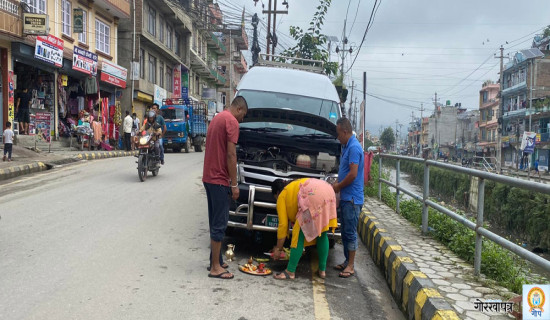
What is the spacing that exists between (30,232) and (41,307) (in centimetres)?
262

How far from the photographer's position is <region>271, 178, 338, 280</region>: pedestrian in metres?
4.38

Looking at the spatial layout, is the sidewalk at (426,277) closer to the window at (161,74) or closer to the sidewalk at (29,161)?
the sidewalk at (29,161)

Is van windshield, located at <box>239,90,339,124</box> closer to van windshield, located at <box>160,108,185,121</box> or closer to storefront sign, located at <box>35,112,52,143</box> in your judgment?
storefront sign, located at <box>35,112,52,143</box>

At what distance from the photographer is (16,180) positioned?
10461 mm

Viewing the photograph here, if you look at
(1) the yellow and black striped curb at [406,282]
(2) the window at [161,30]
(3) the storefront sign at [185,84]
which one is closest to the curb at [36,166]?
(1) the yellow and black striped curb at [406,282]

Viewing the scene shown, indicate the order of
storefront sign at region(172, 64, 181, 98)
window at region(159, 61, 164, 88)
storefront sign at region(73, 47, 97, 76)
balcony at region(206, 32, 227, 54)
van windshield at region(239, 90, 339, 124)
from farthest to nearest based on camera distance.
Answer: balcony at region(206, 32, 227, 54)
storefront sign at region(172, 64, 181, 98)
window at region(159, 61, 164, 88)
storefront sign at region(73, 47, 97, 76)
van windshield at region(239, 90, 339, 124)

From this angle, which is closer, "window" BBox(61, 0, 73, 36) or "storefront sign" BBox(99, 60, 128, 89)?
"window" BBox(61, 0, 73, 36)

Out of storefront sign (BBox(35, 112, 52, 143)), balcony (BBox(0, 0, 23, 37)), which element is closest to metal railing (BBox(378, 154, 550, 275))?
balcony (BBox(0, 0, 23, 37))

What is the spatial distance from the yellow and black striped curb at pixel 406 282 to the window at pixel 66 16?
18.0 meters

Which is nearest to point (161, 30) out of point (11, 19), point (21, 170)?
point (11, 19)

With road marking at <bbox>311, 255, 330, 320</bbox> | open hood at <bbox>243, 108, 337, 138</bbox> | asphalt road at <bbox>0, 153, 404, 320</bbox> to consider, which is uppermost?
open hood at <bbox>243, 108, 337, 138</bbox>

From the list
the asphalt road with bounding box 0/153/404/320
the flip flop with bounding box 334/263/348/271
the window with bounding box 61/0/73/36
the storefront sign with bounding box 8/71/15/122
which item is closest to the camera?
the asphalt road with bounding box 0/153/404/320

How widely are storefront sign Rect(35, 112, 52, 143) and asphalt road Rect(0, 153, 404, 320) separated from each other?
11020mm

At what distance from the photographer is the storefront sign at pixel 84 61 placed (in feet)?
62.3
